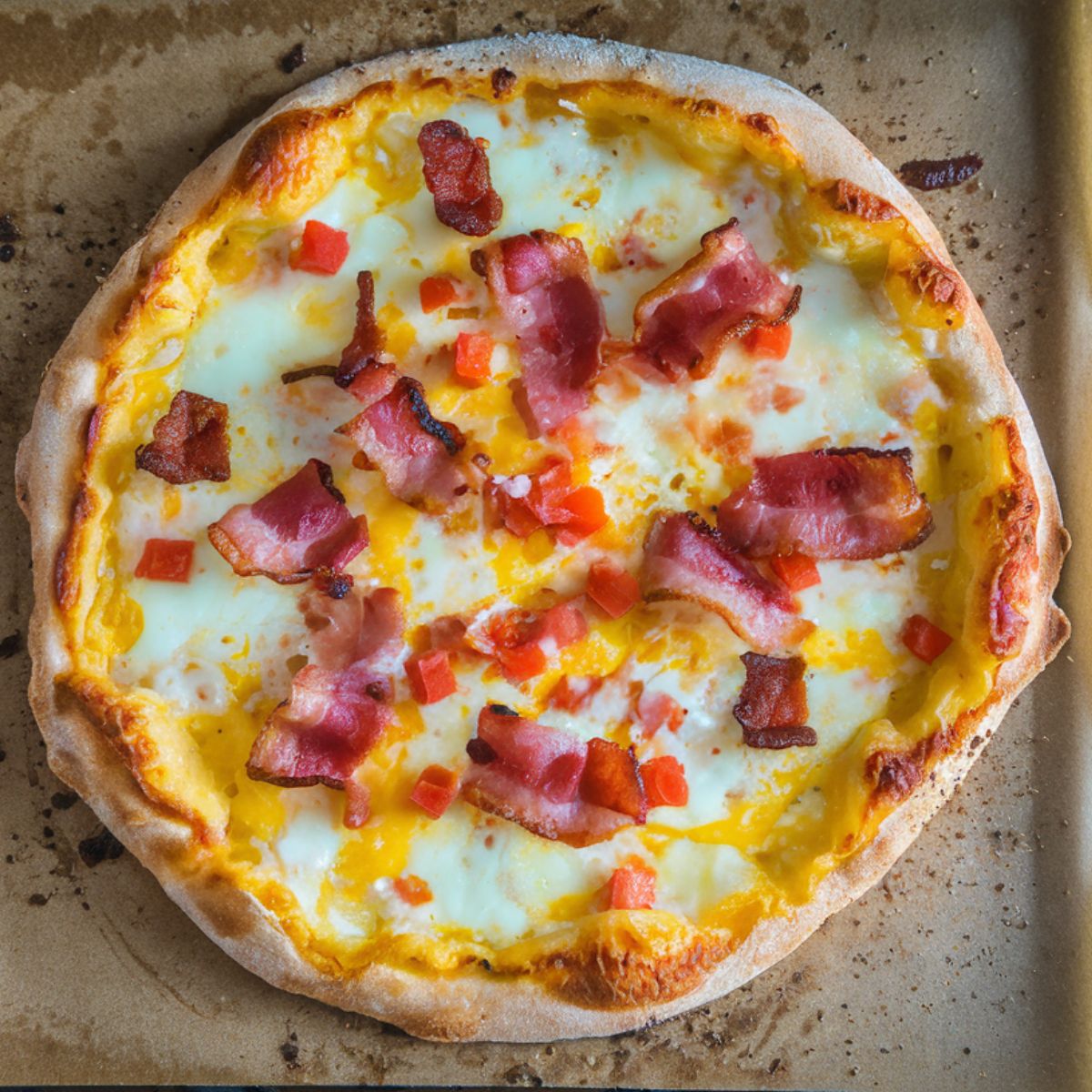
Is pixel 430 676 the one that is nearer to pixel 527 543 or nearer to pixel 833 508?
pixel 527 543

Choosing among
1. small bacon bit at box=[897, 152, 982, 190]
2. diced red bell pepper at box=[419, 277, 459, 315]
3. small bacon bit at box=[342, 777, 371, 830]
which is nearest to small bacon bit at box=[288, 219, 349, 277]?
diced red bell pepper at box=[419, 277, 459, 315]

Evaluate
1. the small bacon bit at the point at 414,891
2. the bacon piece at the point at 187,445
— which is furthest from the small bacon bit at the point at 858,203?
the small bacon bit at the point at 414,891

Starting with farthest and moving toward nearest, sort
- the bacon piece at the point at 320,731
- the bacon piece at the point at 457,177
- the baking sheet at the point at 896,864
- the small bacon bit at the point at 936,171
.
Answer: the small bacon bit at the point at 936,171
the baking sheet at the point at 896,864
the bacon piece at the point at 457,177
the bacon piece at the point at 320,731

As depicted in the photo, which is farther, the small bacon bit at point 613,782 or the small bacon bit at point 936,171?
the small bacon bit at point 936,171

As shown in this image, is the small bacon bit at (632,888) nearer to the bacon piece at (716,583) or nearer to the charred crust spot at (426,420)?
the bacon piece at (716,583)

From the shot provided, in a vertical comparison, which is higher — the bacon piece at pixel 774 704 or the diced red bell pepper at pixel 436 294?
the diced red bell pepper at pixel 436 294

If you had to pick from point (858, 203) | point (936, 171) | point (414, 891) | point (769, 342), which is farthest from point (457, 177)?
point (414, 891)

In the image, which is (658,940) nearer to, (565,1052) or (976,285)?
(565,1052)
